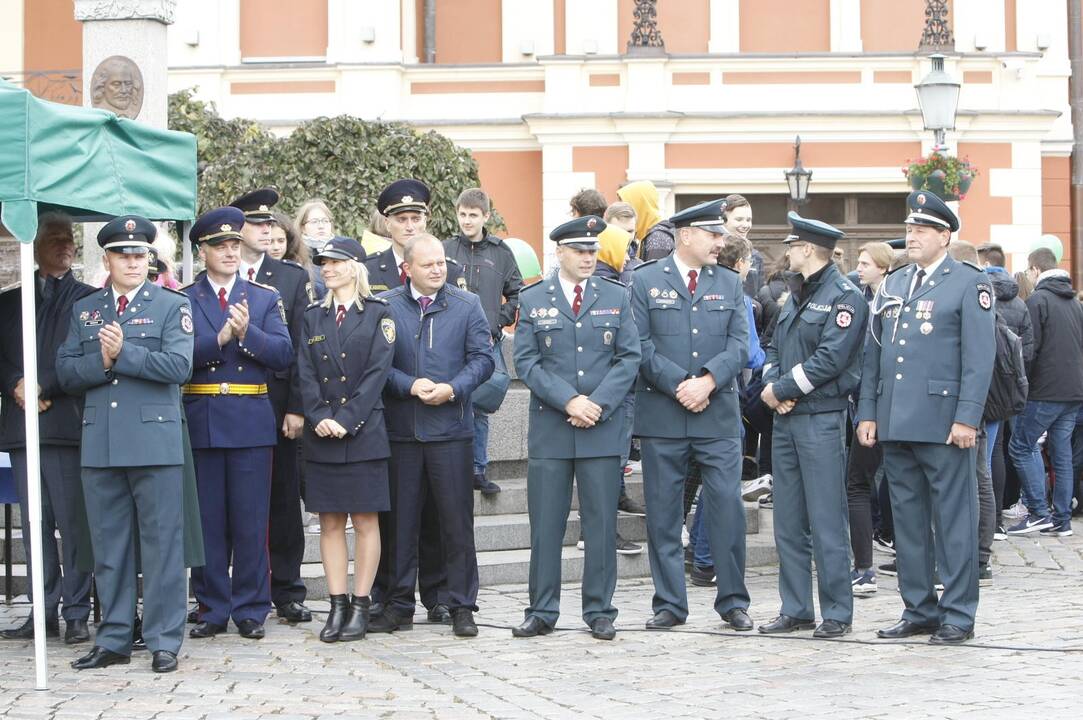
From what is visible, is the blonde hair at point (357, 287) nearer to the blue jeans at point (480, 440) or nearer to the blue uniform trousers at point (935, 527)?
the blue jeans at point (480, 440)

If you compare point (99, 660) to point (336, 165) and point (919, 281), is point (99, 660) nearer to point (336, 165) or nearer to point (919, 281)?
point (919, 281)

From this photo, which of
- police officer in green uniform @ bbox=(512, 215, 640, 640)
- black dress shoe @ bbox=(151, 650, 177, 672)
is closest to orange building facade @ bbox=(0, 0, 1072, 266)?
police officer in green uniform @ bbox=(512, 215, 640, 640)

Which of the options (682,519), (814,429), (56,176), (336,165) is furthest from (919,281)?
(336,165)

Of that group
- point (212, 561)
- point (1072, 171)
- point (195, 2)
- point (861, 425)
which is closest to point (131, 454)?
point (212, 561)

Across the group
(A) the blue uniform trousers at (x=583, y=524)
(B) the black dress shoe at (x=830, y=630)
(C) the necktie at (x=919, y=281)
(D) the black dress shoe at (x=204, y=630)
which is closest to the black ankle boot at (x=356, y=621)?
(D) the black dress shoe at (x=204, y=630)

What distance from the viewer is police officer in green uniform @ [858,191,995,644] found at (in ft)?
27.8

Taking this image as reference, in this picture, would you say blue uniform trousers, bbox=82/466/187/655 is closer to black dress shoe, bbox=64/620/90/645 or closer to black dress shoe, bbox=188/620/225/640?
black dress shoe, bbox=64/620/90/645

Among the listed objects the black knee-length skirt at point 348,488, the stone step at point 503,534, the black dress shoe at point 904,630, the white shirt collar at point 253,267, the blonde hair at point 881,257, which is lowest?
the black dress shoe at point 904,630

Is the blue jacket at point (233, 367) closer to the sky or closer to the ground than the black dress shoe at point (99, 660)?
closer to the sky

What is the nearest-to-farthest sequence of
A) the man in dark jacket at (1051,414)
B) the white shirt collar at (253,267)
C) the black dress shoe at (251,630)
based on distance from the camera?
the black dress shoe at (251,630), the white shirt collar at (253,267), the man in dark jacket at (1051,414)

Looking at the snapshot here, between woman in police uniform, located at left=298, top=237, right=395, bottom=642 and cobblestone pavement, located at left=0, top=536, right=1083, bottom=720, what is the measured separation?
1.00ft

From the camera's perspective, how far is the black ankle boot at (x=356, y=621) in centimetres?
862

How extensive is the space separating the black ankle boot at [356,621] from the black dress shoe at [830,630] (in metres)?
2.15

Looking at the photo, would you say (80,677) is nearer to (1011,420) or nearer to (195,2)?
(1011,420)
